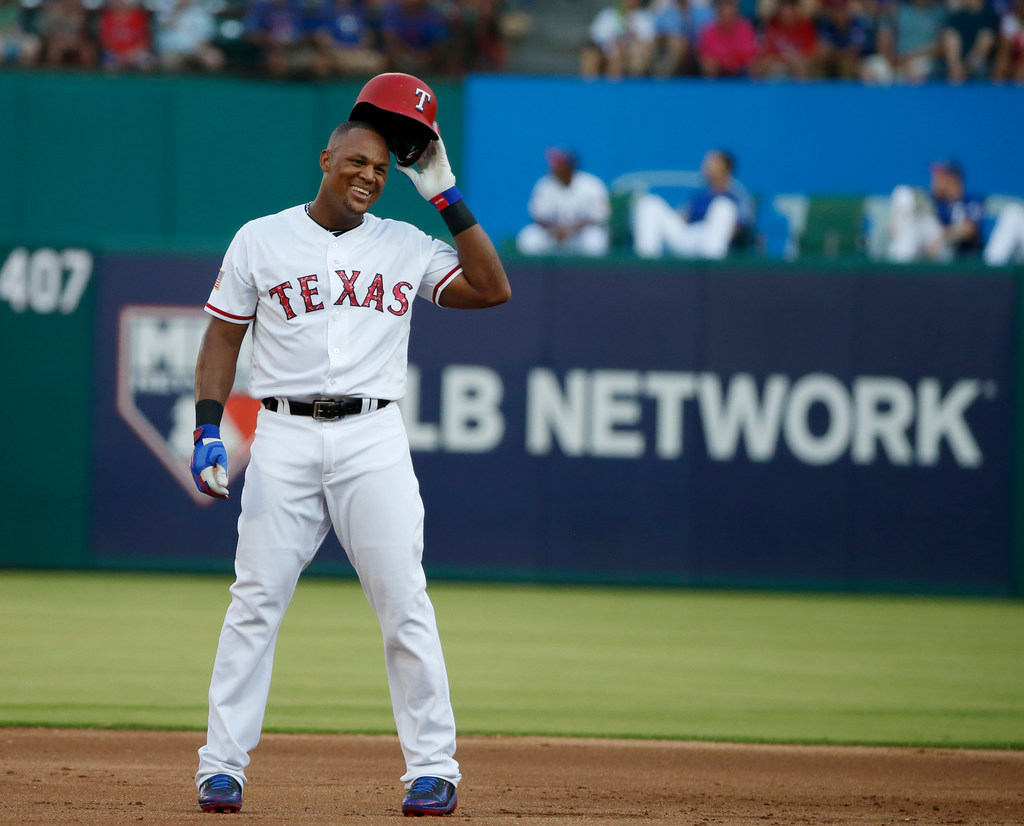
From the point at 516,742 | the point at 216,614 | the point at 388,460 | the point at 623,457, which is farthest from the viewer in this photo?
the point at 623,457

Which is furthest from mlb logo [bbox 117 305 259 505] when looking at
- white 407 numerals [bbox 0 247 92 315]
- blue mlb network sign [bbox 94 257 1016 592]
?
white 407 numerals [bbox 0 247 92 315]

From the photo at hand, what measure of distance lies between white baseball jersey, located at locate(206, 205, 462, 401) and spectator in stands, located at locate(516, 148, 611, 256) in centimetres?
817

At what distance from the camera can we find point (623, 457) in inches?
424

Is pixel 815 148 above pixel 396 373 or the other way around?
above

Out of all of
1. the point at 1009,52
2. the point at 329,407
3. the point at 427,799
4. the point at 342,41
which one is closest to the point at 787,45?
the point at 1009,52

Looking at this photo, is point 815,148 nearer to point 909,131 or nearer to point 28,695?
point 909,131

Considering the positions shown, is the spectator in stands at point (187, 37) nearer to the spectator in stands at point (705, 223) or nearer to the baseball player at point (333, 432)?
the spectator in stands at point (705, 223)

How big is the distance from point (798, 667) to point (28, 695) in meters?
3.88

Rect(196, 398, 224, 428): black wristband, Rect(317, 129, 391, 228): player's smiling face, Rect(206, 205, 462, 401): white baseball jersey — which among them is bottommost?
Rect(196, 398, 224, 428): black wristband

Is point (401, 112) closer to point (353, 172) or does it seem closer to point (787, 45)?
→ point (353, 172)

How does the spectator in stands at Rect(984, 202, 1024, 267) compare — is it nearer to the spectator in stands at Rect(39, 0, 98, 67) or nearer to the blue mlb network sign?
the blue mlb network sign

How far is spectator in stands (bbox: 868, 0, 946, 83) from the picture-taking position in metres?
14.9

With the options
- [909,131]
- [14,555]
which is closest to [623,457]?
[14,555]

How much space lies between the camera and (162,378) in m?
10.9
